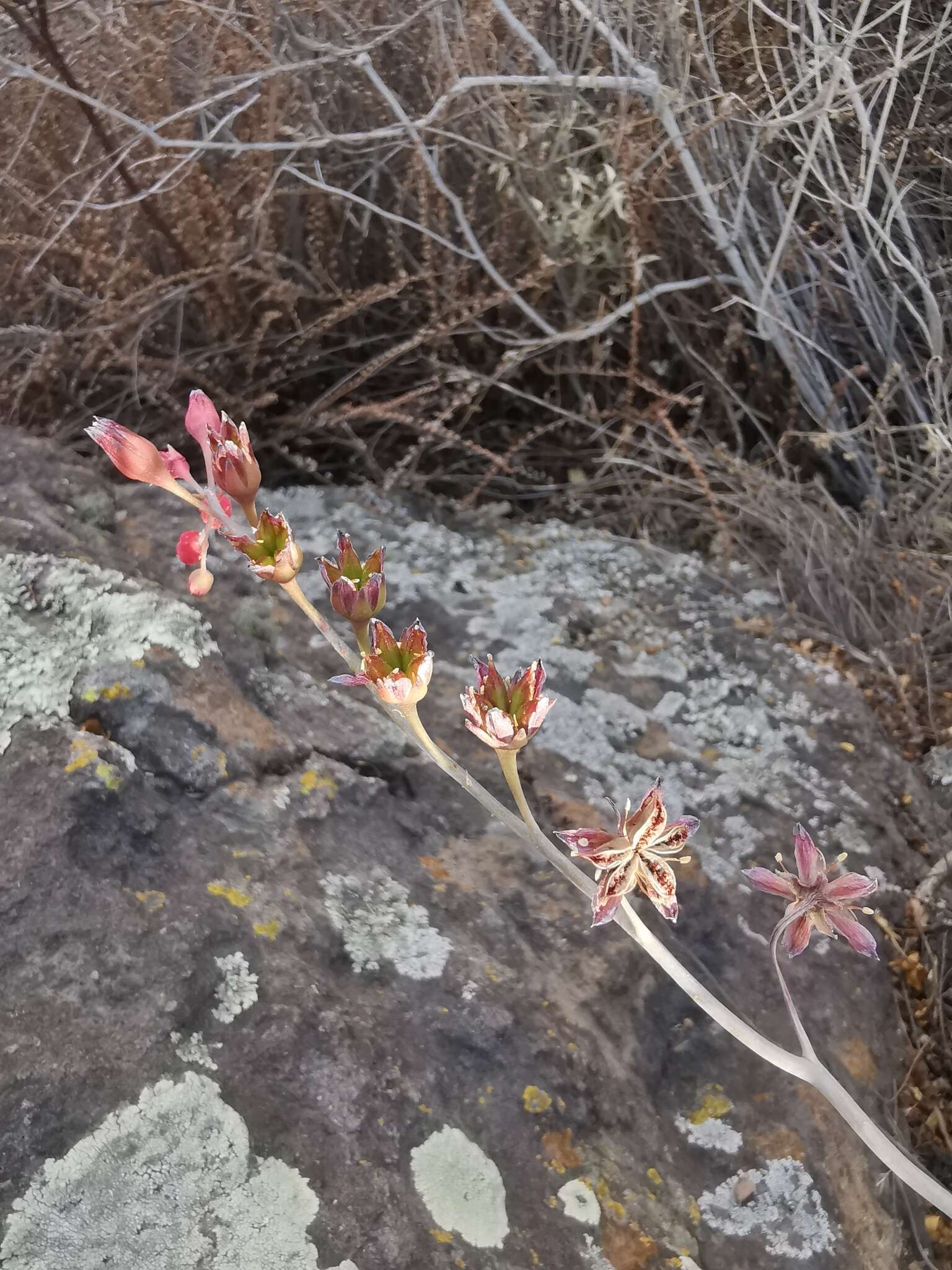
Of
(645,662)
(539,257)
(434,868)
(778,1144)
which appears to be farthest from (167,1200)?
(539,257)

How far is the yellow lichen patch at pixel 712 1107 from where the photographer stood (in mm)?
1164

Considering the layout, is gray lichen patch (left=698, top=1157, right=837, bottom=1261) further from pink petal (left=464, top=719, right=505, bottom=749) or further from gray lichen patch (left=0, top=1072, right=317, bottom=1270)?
pink petal (left=464, top=719, right=505, bottom=749)

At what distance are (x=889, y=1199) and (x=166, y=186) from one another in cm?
205

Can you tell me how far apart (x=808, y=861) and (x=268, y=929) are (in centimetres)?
61

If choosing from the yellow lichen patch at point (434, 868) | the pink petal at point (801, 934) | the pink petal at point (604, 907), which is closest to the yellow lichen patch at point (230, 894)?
the yellow lichen patch at point (434, 868)

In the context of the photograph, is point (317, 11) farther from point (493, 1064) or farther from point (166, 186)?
point (493, 1064)

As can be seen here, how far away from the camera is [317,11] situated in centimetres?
185

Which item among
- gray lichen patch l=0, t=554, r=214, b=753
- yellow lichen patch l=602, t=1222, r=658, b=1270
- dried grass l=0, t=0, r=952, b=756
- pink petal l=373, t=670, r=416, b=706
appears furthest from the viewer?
dried grass l=0, t=0, r=952, b=756

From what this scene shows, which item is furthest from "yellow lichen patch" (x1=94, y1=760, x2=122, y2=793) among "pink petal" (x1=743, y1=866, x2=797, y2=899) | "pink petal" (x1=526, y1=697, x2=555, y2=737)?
"pink petal" (x1=743, y1=866, x2=797, y2=899)

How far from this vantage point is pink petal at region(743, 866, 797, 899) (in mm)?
879

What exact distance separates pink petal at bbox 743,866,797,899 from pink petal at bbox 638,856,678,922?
108mm

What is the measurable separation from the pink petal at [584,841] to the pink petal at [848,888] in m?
0.23

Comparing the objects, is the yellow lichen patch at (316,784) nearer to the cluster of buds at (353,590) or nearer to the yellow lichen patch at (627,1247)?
the cluster of buds at (353,590)

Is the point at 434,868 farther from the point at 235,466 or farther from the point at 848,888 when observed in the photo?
the point at 235,466
